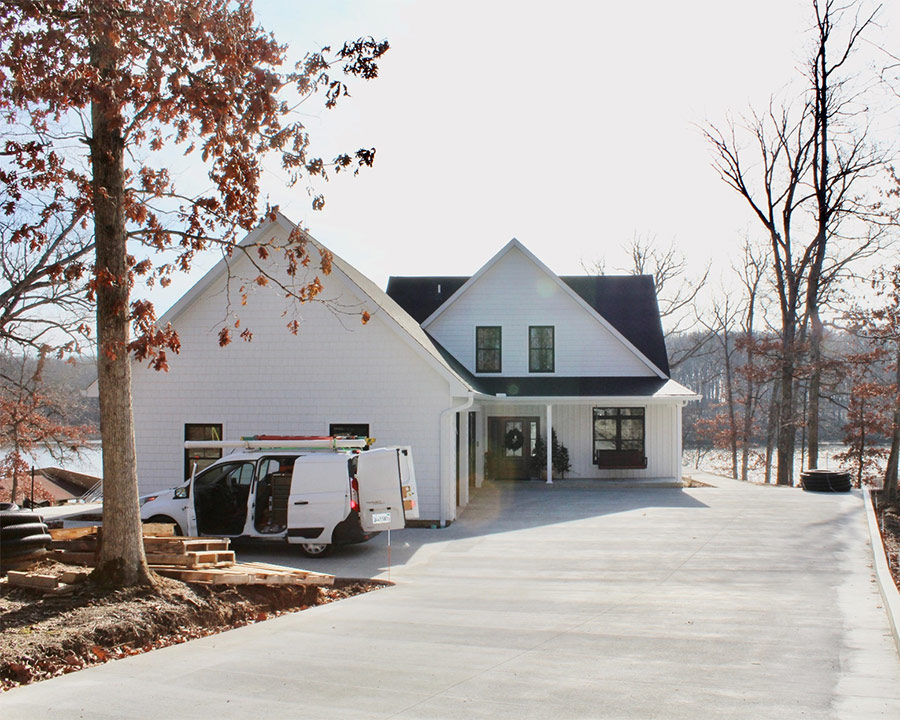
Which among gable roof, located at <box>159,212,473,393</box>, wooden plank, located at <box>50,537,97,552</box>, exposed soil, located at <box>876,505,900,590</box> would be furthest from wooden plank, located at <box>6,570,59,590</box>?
exposed soil, located at <box>876,505,900,590</box>

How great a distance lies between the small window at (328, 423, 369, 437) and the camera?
18516mm

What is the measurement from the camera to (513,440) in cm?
2661

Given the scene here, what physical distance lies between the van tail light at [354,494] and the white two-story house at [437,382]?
15.4 feet

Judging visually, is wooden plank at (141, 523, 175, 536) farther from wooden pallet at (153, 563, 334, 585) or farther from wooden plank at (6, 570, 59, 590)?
wooden plank at (6, 570, 59, 590)

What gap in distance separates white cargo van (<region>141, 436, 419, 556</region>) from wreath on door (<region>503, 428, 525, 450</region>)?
12750 mm

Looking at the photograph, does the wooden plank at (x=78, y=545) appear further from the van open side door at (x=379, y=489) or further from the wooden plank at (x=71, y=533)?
the van open side door at (x=379, y=489)

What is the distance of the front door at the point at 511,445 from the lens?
26203 mm

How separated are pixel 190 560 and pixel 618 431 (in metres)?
18.6

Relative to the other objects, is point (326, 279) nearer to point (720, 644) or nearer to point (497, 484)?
point (497, 484)

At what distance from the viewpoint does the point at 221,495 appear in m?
14.2

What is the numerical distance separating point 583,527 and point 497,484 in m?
8.30

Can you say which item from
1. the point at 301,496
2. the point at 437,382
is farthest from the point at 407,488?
the point at 437,382

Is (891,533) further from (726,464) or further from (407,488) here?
(726,464)

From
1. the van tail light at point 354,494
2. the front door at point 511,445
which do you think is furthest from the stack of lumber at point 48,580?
the front door at point 511,445
